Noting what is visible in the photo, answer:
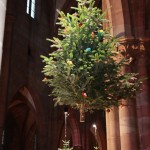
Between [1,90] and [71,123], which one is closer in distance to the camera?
[1,90]

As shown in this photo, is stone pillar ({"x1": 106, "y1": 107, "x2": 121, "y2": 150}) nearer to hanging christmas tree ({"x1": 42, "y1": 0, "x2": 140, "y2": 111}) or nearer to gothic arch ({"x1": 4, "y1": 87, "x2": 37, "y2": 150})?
hanging christmas tree ({"x1": 42, "y1": 0, "x2": 140, "y2": 111})

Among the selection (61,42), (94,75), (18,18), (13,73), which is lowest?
(94,75)

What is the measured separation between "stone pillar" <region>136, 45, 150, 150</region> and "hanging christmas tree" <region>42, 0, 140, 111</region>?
250 cm

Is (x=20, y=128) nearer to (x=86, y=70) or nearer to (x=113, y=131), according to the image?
(x=113, y=131)

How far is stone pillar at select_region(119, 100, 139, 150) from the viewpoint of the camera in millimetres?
6581

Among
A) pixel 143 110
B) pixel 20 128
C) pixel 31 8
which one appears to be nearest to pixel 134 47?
pixel 143 110

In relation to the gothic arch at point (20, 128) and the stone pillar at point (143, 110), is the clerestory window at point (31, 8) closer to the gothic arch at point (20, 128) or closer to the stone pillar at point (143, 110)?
the gothic arch at point (20, 128)

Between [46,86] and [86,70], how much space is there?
11.3 meters

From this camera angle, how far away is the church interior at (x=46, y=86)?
707cm

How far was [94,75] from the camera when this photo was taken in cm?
437

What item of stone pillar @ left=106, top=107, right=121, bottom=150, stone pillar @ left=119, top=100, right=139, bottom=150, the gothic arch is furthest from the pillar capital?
the gothic arch

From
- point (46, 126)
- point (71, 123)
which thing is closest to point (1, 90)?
point (46, 126)

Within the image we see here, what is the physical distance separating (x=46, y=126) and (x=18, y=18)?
525 centimetres

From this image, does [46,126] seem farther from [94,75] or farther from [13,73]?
[94,75]
